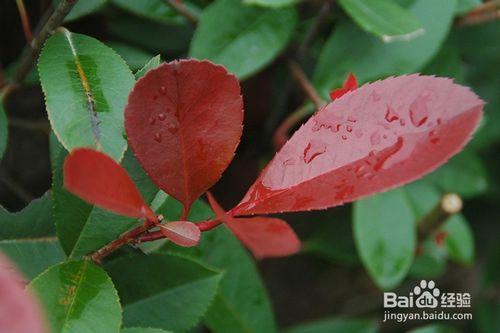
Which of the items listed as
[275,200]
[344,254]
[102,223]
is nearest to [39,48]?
[102,223]

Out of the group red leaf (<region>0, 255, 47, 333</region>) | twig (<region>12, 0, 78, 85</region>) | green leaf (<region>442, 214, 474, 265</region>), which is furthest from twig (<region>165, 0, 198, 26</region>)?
red leaf (<region>0, 255, 47, 333</region>)

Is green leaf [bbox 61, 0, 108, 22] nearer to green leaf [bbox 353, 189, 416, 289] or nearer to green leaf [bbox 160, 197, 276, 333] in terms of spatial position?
green leaf [bbox 160, 197, 276, 333]

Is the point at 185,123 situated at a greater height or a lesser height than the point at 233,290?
greater

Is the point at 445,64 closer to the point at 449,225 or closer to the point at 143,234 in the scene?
the point at 449,225

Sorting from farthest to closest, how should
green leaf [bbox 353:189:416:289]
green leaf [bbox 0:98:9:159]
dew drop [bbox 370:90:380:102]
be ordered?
green leaf [bbox 353:189:416:289], green leaf [bbox 0:98:9:159], dew drop [bbox 370:90:380:102]

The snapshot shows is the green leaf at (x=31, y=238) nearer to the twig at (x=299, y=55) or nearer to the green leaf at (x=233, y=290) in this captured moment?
the green leaf at (x=233, y=290)

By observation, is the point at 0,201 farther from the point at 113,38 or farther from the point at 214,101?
the point at 214,101

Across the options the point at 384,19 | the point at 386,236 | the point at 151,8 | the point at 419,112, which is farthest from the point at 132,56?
the point at 419,112
